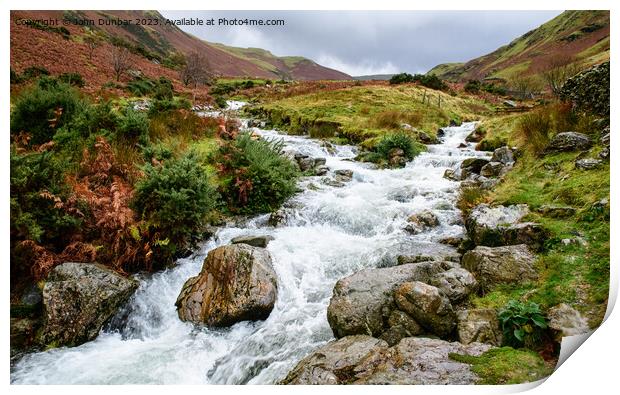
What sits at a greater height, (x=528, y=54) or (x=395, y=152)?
(x=528, y=54)

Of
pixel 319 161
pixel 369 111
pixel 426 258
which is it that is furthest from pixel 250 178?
pixel 369 111

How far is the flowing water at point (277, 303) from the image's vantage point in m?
4.26

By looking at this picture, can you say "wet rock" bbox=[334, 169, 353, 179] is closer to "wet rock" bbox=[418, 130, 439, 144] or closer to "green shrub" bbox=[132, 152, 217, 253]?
"green shrub" bbox=[132, 152, 217, 253]

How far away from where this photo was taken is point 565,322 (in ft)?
12.1

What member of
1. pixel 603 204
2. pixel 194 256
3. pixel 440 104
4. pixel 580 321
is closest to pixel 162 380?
pixel 194 256

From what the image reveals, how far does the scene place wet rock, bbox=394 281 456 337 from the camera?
409cm

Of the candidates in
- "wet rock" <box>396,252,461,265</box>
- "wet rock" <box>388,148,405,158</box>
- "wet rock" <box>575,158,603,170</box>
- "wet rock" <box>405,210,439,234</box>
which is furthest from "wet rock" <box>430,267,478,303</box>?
"wet rock" <box>388,148,405,158</box>

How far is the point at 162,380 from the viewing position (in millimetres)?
4176

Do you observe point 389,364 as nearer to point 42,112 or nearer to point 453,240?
point 453,240

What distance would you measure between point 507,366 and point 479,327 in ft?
2.09

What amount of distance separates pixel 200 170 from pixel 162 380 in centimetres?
372

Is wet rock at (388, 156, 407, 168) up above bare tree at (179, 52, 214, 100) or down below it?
below

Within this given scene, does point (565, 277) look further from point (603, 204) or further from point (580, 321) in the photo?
point (603, 204)

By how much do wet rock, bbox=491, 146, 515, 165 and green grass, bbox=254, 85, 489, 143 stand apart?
5834mm
